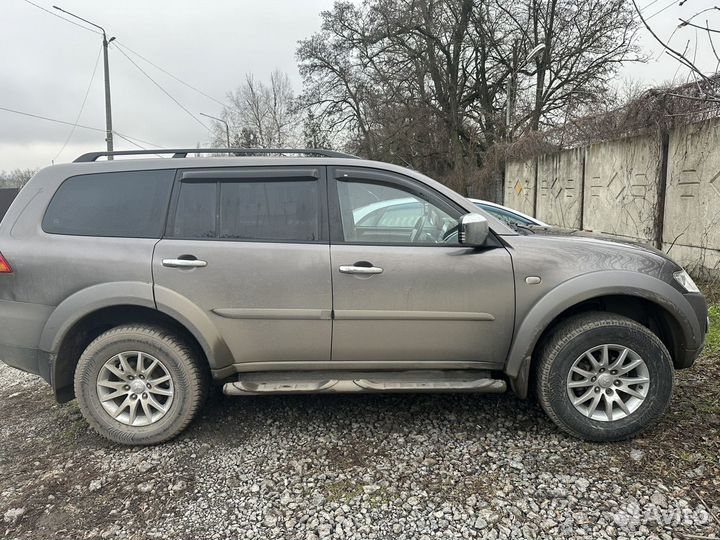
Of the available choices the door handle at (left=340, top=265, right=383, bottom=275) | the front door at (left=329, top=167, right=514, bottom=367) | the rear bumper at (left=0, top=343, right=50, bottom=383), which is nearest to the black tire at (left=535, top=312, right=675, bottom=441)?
the front door at (left=329, top=167, right=514, bottom=367)

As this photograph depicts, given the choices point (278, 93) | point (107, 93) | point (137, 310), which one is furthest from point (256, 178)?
point (278, 93)

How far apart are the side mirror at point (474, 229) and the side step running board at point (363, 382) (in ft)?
2.99

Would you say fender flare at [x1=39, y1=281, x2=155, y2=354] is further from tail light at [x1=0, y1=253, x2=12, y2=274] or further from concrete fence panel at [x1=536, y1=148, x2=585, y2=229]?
concrete fence panel at [x1=536, y1=148, x2=585, y2=229]

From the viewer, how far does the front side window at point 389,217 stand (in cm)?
314

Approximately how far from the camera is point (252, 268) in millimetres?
3023

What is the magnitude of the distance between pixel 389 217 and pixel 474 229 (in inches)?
26.7

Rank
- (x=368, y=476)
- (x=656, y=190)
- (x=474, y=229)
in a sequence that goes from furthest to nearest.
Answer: (x=656, y=190) → (x=474, y=229) → (x=368, y=476)

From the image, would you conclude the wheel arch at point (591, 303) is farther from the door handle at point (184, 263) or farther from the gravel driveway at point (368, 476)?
the door handle at point (184, 263)

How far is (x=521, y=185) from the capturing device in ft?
50.4

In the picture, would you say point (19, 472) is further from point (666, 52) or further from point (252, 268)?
point (666, 52)

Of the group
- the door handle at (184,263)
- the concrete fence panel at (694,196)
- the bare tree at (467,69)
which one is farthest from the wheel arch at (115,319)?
the bare tree at (467,69)

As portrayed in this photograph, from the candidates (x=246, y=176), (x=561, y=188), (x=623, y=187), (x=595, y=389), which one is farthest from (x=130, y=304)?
(x=561, y=188)

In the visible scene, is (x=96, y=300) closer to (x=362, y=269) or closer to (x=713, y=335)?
(x=362, y=269)

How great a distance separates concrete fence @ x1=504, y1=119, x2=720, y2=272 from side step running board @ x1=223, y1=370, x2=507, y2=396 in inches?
204
